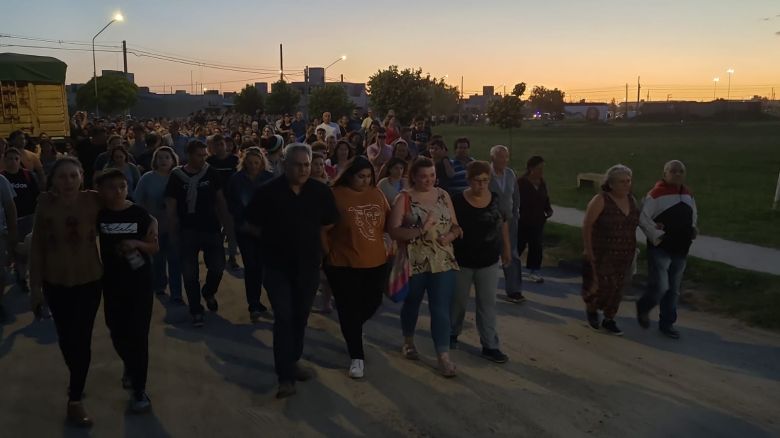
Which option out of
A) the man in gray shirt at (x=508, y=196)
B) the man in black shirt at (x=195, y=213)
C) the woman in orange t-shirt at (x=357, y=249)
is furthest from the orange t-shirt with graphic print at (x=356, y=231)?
the man in gray shirt at (x=508, y=196)

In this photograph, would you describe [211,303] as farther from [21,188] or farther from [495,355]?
[495,355]

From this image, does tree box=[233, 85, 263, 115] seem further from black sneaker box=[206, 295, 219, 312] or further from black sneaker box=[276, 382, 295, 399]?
black sneaker box=[276, 382, 295, 399]

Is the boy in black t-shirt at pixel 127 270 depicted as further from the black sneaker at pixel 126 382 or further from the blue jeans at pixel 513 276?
the blue jeans at pixel 513 276

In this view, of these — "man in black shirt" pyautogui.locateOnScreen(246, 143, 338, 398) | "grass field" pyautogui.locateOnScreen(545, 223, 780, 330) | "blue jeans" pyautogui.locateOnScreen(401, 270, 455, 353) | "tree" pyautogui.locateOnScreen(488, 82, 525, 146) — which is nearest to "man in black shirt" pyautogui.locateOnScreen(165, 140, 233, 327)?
"man in black shirt" pyautogui.locateOnScreen(246, 143, 338, 398)

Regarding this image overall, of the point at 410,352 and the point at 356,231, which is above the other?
the point at 356,231

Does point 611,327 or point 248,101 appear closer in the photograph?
point 611,327

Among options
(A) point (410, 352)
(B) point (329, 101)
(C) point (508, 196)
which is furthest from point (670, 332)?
(B) point (329, 101)

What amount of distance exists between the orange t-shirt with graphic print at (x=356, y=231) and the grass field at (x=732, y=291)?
13.8ft

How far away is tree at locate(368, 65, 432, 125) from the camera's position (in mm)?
28344

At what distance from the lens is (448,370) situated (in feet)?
17.4

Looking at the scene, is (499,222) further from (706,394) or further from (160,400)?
(160,400)

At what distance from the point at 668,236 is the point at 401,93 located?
22822 millimetres

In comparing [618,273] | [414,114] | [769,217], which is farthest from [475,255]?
[414,114]

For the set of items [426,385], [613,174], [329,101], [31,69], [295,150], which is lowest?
[426,385]
